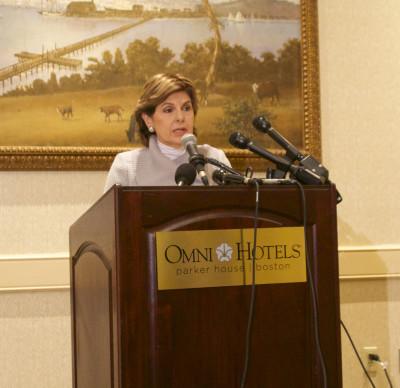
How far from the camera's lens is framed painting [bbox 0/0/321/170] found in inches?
118

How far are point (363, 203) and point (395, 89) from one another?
65 centimetres

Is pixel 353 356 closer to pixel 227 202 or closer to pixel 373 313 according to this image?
pixel 373 313

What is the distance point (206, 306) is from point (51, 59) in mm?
2053

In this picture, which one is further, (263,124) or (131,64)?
(131,64)

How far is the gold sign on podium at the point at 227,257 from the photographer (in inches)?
51.4

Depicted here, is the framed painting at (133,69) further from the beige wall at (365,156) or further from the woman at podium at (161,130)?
the woman at podium at (161,130)

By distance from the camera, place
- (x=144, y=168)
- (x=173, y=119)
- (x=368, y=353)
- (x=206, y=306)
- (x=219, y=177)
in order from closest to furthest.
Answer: (x=206, y=306), (x=219, y=177), (x=144, y=168), (x=173, y=119), (x=368, y=353)

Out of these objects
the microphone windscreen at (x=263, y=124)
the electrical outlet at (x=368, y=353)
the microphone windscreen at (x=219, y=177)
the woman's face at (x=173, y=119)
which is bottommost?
the electrical outlet at (x=368, y=353)

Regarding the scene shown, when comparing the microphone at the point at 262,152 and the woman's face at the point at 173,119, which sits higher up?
the woman's face at the point at 173,119

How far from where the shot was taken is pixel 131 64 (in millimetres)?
3137

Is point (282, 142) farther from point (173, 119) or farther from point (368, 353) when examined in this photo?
point (368, 353)

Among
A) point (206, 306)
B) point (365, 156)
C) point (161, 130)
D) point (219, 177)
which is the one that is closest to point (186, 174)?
point (219, 177)

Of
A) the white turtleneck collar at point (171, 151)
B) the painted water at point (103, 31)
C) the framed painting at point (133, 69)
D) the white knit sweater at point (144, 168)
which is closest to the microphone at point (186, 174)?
the white knit sweater at point (144, 168)

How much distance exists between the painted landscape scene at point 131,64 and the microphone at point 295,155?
1.55 m
